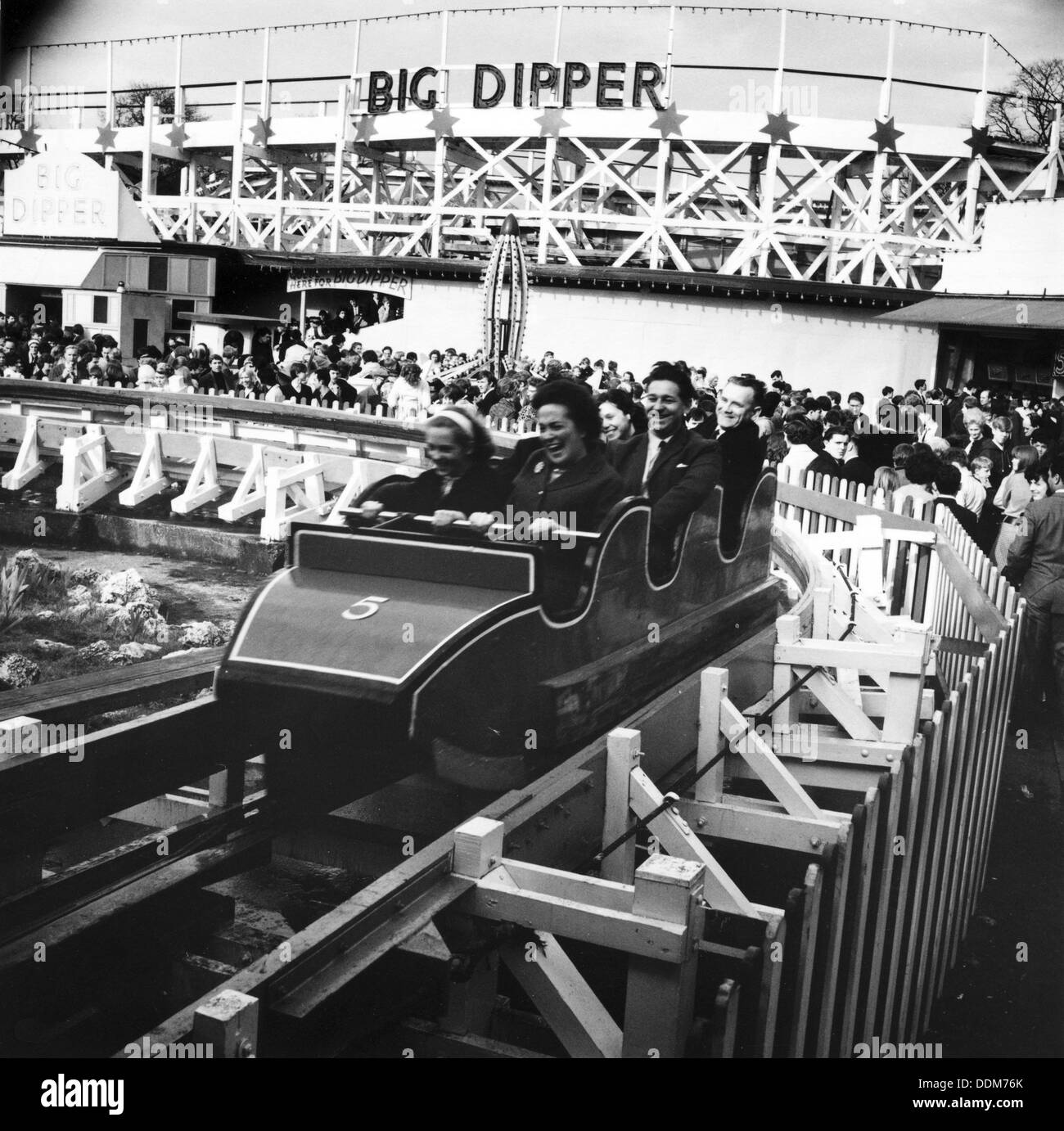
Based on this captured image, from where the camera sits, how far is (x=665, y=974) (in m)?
1.84

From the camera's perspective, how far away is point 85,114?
267cm

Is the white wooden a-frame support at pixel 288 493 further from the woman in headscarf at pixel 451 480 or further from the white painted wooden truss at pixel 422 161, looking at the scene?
the white painted wooden truss at pixel 422 161

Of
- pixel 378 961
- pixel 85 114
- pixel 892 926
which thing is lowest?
Result: pixel 892 926

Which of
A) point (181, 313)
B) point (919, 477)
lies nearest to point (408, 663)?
point (919, 477)

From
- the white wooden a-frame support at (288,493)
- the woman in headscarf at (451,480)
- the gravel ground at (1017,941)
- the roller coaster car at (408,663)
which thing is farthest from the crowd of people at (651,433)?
the gravel ground at (1017,941)

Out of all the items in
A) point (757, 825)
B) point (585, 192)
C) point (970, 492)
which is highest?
point (585, 192)

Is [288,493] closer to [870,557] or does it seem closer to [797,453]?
[870,557]

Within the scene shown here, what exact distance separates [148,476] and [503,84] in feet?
4.14

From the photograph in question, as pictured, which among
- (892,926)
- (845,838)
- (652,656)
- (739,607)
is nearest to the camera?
(845,838)

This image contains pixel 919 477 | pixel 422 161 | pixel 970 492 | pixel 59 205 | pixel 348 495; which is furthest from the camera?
pixel 59 205

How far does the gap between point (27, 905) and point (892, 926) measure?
1.69 meters

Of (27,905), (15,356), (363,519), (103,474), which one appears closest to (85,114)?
(103,474)

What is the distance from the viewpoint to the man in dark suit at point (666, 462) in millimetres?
2865
